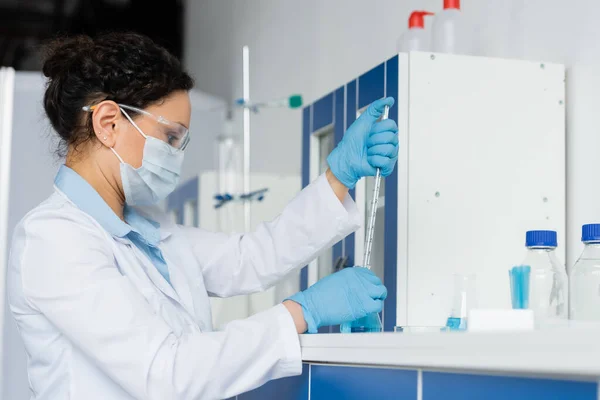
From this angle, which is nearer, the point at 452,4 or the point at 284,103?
the point at 452,4

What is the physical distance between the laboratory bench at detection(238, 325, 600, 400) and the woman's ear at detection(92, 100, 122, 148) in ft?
1.79

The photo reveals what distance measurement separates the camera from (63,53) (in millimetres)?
1514

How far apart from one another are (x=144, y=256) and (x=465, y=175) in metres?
0.61

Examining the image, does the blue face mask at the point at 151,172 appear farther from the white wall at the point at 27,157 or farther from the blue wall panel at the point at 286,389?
the white wall at the point at 27,157

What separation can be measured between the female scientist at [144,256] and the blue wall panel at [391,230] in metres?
0.07

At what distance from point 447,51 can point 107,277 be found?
2.84 feet

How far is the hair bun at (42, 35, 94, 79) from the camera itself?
1497mm

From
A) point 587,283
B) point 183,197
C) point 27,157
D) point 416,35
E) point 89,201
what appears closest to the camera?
point 587,283

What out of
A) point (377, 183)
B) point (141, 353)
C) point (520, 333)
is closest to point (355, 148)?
point (377, 183)

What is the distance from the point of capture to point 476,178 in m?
1.52

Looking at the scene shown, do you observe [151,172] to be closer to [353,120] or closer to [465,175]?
[353,120]

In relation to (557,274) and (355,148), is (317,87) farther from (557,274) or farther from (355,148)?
(557,274)

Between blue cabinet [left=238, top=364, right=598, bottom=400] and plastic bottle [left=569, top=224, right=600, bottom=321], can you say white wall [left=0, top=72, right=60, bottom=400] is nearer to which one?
blue cabinet [left=238, top=364, right=598, bottom=400]

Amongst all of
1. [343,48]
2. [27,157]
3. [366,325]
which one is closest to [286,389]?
[366,325]
